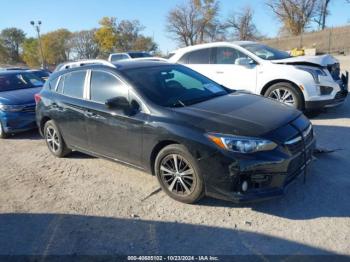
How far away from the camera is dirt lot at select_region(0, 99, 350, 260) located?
121 inches

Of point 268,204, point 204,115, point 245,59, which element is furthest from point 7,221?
point 245,59

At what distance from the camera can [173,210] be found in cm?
372

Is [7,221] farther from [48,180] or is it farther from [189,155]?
[189,155]

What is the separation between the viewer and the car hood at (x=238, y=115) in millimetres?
3459

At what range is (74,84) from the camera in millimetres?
5203

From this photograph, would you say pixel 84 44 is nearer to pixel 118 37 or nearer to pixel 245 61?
pixel 118 37

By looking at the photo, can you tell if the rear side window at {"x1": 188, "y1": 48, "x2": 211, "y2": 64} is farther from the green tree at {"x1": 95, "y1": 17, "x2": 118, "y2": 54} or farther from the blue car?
the green tree at {"x1": 95, "y1": 17, "x2": 118, "y2": 54}

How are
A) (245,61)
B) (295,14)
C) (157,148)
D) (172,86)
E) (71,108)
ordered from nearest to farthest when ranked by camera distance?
1. (157,148)
2. (172,86)
3. (71,108)
4. (245,61)
5. (295,14)

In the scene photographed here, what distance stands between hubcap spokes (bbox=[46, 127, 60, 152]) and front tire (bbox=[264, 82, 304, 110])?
15.0ft

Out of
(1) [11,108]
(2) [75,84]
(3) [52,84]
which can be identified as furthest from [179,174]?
(1) [11,108]

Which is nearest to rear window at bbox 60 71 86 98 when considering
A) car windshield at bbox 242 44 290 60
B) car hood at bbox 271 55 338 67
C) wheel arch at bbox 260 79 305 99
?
wheel arch at bbox 260 79 305 99

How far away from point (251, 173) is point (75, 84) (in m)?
3.26

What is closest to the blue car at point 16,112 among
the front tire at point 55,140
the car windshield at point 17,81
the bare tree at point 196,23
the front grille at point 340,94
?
the car windshield at point 17,81

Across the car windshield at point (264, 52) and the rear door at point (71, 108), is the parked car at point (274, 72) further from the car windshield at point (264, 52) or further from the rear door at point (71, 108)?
the rear door at point (71, 108)
